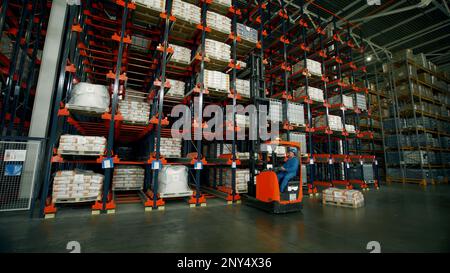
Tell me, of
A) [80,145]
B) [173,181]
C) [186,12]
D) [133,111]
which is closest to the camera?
[80,145]

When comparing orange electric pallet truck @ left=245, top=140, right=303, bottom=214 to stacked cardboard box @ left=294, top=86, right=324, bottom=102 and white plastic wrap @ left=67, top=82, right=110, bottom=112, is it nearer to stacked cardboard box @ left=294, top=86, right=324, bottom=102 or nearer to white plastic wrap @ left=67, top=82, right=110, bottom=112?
white plastic wrap @ left=67, top=82, right=110, bottom=112

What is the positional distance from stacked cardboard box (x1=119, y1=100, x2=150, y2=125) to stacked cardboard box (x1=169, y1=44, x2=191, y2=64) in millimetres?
2010

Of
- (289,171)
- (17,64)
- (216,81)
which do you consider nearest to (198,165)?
(289,171)

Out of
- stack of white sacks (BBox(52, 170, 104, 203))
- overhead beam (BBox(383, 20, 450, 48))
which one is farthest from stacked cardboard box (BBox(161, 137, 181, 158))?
overhead beam (BBox(383, 20, 450, 48))

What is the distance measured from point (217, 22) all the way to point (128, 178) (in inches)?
261

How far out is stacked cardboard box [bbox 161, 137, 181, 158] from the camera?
275 inches

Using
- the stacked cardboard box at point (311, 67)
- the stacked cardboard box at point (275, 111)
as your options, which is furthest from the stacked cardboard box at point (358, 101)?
the stacked cardboard box at point (275, 111)

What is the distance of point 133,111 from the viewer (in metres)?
6.44

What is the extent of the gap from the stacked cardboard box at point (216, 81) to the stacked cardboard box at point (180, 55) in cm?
106

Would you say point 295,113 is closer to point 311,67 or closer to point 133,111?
point 311,67

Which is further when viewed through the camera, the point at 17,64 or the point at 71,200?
the point at 17,64

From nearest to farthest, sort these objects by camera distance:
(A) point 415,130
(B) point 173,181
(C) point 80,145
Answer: (C) point 80,145, (B) point 173,181, (A) point 415,130

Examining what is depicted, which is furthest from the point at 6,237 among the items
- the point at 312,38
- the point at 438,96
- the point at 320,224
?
the point at 438,96

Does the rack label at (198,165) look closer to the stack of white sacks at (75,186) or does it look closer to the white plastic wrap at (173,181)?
the white plastic wrap at (173,181)
